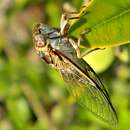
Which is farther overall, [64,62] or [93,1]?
[64,62]

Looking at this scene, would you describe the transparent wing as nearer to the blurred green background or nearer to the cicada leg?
the cicada leg

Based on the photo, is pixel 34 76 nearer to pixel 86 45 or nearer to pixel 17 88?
pixel 17 88

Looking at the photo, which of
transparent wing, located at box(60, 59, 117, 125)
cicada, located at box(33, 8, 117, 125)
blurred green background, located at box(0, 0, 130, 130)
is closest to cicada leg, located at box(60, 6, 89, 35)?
cicada, located at box(33, 8, 117, 125)

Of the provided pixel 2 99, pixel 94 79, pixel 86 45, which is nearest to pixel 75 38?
pixel 86 45

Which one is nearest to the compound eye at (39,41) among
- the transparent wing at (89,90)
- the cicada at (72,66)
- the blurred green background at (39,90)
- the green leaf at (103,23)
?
the cicada at (72,66)

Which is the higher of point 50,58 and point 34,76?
point 50,58

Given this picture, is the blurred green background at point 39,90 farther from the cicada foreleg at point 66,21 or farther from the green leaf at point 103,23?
the green leaf at point 103,23

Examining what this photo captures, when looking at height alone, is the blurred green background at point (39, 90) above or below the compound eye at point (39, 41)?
below
